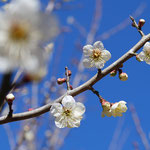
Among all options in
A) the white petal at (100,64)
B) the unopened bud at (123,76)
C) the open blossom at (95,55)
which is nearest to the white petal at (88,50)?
the open blossom at (95,55)

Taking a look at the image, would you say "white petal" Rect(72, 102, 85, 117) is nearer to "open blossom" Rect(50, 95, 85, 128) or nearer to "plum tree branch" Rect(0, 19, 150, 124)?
"open blossom" Rect(50, 95, 85, 128)

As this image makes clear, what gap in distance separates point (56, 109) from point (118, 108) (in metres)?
0.40

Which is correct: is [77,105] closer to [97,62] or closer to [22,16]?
[97,62]

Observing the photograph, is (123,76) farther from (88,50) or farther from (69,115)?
(69,115)

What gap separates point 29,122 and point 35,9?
3865 mm

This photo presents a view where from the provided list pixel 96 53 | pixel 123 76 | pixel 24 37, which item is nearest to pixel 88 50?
pixel 96 53

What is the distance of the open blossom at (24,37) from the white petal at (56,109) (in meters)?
0.79

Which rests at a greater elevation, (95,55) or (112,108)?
(95,55)

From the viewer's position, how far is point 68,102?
132cm

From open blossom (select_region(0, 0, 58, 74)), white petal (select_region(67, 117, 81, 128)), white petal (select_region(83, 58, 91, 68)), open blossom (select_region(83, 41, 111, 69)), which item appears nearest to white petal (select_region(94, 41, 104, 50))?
open blossom (select_region(83, 41, 111, 69))

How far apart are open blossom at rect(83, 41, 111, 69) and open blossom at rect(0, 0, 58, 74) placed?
1.03 metres

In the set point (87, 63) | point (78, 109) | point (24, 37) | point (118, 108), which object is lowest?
point (24, 37)

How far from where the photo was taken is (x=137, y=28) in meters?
1.48

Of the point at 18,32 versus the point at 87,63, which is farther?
the point at 87,63
